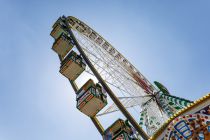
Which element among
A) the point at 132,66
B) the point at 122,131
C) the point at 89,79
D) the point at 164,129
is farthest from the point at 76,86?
the point at 164,129

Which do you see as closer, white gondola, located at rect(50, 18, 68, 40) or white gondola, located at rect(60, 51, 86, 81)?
white gondola, located at rect(60, 51, 86, 81)

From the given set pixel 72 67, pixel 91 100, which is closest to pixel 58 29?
pixel 72 67

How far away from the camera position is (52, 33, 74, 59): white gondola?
A: 15.5 meters

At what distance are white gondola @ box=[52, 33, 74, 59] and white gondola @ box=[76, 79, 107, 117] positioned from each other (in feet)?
11.6

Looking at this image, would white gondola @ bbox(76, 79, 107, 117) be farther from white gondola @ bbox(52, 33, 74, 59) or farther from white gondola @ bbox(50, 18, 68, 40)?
white gondola @ bbox(50, 18, 68, 40)

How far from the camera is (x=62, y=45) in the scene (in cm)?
1565

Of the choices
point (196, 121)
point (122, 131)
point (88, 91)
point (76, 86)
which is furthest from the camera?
point (76, 86)

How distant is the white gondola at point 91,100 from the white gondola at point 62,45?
355 centimetres

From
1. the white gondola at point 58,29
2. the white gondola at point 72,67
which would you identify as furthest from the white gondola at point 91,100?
the white gondola at point 58,29

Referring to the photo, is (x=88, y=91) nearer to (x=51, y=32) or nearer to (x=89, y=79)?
(x=89, y=79)

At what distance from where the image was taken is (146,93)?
1650 centimetres

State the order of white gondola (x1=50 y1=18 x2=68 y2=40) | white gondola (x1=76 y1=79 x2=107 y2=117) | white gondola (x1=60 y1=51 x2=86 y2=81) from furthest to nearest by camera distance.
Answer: white gondola (x1=50 y1=18 x2=68 y2=40) < white gondola (x1=60 y1=51 x2=86 y2=81) < white gondola (x1=76 y1=79 x2=107 y2=117)

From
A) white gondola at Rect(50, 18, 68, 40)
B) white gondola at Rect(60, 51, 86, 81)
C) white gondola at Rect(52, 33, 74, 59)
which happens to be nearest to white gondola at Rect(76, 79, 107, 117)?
white gondola at Rect(60, 51, 86, 81)

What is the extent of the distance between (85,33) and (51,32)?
175 centimetres
